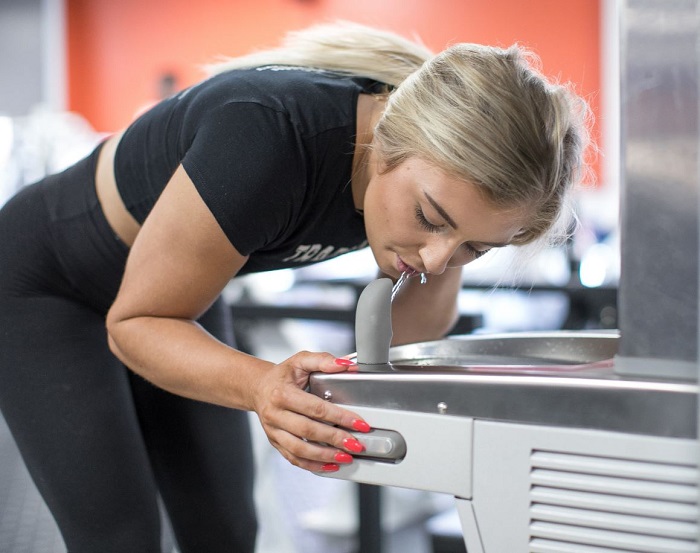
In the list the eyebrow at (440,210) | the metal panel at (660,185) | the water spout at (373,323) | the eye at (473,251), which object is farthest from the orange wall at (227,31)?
the metal panel at (660,185)

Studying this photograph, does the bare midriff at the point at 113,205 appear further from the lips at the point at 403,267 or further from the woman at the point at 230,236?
the lips at the point at 403,267

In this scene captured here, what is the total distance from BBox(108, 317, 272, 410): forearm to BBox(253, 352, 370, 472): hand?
0.13ft

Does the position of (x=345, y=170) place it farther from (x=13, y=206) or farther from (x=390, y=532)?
(x=390, y=532)

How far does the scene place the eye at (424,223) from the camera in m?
0.91

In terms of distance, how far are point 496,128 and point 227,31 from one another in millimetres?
5939

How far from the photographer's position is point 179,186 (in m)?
0.92

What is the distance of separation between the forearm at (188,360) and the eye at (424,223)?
0.76 feet

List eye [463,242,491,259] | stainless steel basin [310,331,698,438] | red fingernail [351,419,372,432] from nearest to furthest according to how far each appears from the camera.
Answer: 1. stainless steel basin [310,331,698,438]
2. red fingernail [351,419,372,432]
3. eye [463,242,491,259]

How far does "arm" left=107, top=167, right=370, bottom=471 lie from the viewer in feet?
2.84

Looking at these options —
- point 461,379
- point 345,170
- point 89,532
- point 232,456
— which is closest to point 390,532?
point 232,456

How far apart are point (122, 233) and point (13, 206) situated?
214 mm

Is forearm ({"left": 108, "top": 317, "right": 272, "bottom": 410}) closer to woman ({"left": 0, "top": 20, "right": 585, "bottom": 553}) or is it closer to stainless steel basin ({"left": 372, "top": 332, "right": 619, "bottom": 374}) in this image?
woman ({"left": 0, "top": 20, "right": 585, "bottom": 553})

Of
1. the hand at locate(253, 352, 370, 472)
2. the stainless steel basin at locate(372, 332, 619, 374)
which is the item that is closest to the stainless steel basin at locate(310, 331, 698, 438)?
the hand at locate(253, 352, 370, 472)

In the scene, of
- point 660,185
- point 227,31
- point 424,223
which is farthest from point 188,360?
point 227,31
